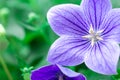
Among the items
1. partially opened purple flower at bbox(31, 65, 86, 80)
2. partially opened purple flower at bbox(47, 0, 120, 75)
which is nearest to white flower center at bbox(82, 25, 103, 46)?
partially opened purple flower at bbox(47, 0, 120, 75)

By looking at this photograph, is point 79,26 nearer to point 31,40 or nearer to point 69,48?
point 69,48

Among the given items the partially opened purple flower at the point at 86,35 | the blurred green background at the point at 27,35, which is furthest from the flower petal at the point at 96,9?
the blurred green background at the point at 27,35

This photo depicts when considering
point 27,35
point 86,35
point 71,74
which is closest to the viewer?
point 71,74

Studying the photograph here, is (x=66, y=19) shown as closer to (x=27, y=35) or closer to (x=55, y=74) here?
(x=55, y=74)

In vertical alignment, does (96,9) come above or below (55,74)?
above

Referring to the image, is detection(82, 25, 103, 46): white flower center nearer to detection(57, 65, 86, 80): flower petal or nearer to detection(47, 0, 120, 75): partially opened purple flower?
detection(47, 0, 120, 75): partially opened purple flower

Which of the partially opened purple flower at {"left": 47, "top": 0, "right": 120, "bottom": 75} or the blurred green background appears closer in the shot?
the partially opened purple flower at {"left": 47, "top": 0, "right": 120, "bottom": 75}

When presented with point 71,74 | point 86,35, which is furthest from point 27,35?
point 71,74
